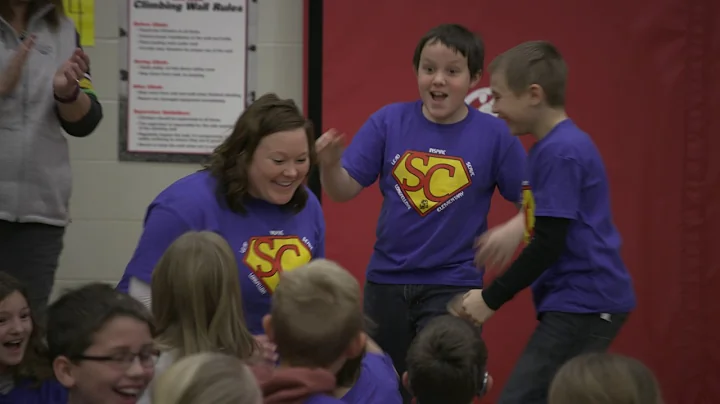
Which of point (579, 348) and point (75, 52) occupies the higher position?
point (75, 52)

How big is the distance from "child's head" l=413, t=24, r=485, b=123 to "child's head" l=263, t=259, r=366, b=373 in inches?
51.5

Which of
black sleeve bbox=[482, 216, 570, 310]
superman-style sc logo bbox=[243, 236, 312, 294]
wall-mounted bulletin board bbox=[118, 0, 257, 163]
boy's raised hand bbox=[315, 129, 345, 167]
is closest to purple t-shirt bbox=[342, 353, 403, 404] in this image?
superman-style sc logo bbox=[243, 236, 312, 294]

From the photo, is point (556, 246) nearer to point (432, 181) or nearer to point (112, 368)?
point (432, 181)

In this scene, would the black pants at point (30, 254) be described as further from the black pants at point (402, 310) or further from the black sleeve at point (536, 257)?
the black sleeve at point (536, 257)

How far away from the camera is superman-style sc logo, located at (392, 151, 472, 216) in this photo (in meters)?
3.29

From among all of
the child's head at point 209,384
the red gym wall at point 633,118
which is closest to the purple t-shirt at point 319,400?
the child's head at point 209,384

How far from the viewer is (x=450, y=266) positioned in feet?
10.9

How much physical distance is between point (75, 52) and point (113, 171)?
1382 mm

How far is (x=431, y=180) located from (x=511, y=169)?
269mm

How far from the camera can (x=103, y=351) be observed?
219 cm

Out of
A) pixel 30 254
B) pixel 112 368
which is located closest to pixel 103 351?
pixel 112 368

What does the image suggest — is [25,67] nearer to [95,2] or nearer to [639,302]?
[95,2]

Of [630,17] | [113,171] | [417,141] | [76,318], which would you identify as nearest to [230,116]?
[113,171]

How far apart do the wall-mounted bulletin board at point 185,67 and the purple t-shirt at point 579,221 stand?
5.51ft
